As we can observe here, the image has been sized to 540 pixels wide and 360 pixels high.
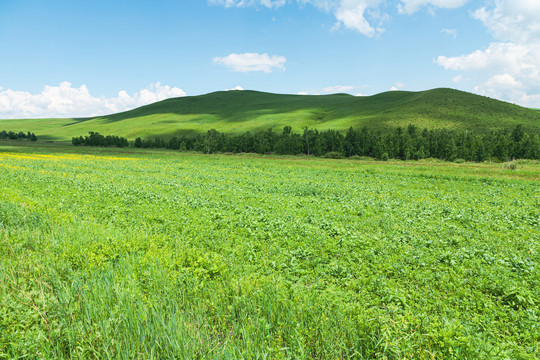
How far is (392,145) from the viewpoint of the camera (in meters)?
79.1

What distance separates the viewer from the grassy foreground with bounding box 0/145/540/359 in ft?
14.6

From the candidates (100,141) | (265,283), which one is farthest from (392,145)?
(100,141)

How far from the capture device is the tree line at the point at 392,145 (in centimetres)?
7306

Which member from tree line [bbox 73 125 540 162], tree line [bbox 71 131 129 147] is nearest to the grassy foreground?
tree line [bbox 73 125 540 162]

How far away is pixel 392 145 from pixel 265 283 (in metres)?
82.7

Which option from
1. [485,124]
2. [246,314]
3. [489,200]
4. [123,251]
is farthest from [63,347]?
[485,124]

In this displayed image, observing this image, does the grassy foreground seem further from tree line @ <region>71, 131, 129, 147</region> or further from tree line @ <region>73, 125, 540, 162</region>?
tree line @ <region>71, 131, 129, 147</region>

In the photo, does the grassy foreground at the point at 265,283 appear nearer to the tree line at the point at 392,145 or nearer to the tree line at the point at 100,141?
the tree line at the point at 392,145

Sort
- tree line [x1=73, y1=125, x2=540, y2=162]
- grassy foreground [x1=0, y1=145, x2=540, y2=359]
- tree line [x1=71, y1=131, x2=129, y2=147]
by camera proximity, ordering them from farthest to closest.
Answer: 1. tree line [x1=71, y1=131, x2=129, y2=147]
2. tree line [x1=73, y1=125, x2=540, y2=162]
3. grassy foreground [x1=0, y1=145, x2=540, y2=359]

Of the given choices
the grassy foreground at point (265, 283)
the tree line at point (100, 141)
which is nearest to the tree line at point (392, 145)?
the tree line at point (100, 141)

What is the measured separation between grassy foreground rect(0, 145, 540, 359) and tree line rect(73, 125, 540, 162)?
2781 inches

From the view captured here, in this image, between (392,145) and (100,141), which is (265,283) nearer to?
(392,145)

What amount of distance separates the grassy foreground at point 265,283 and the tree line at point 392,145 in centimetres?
7064

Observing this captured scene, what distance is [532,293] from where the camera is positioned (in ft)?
22.0
